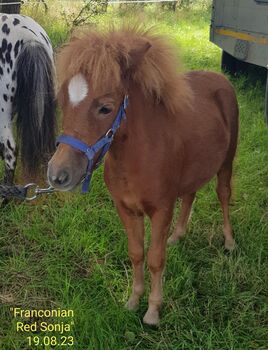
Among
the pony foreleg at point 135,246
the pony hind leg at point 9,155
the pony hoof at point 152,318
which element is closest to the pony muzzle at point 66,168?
the pony foreleg at point 135,246

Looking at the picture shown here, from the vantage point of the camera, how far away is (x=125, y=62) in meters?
1.67

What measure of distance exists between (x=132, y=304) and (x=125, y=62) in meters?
1.39

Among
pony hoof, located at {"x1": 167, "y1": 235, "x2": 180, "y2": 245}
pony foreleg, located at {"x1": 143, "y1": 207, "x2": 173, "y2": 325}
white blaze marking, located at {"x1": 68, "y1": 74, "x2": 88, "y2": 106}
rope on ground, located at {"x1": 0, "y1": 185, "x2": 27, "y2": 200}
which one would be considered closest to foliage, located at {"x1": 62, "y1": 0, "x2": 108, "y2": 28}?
pony hoof, located at {"x1": 167, "y1": 235, "x2": 180, "y2": 245}

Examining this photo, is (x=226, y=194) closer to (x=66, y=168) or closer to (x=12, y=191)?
(x=12, y=191)

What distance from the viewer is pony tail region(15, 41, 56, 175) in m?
3.04

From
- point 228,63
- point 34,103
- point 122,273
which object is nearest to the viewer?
point 122,273

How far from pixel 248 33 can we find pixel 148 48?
3.98m

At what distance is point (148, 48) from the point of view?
170cm

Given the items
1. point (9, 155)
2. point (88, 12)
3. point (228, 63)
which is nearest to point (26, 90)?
point (9, 155)

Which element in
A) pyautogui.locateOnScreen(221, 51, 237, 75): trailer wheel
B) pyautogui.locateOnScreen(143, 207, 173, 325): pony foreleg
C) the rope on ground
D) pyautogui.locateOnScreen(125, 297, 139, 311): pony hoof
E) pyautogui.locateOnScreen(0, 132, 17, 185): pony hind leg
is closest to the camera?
pyautogui.locateOnScreen(143, 207, 173, 325): pony foreleg

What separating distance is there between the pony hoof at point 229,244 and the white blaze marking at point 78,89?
5.78ft

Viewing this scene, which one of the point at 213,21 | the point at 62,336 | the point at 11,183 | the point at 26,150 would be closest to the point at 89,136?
the point at 62,336

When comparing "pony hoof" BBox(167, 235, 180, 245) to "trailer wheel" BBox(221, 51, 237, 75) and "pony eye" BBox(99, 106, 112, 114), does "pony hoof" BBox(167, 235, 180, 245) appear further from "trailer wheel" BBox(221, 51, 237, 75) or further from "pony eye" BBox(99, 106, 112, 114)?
"trailer wheel" BBox(221, 51, 237, 75)

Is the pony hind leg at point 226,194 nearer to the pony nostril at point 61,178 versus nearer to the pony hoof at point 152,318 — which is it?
the pony hoof at point 152,318
